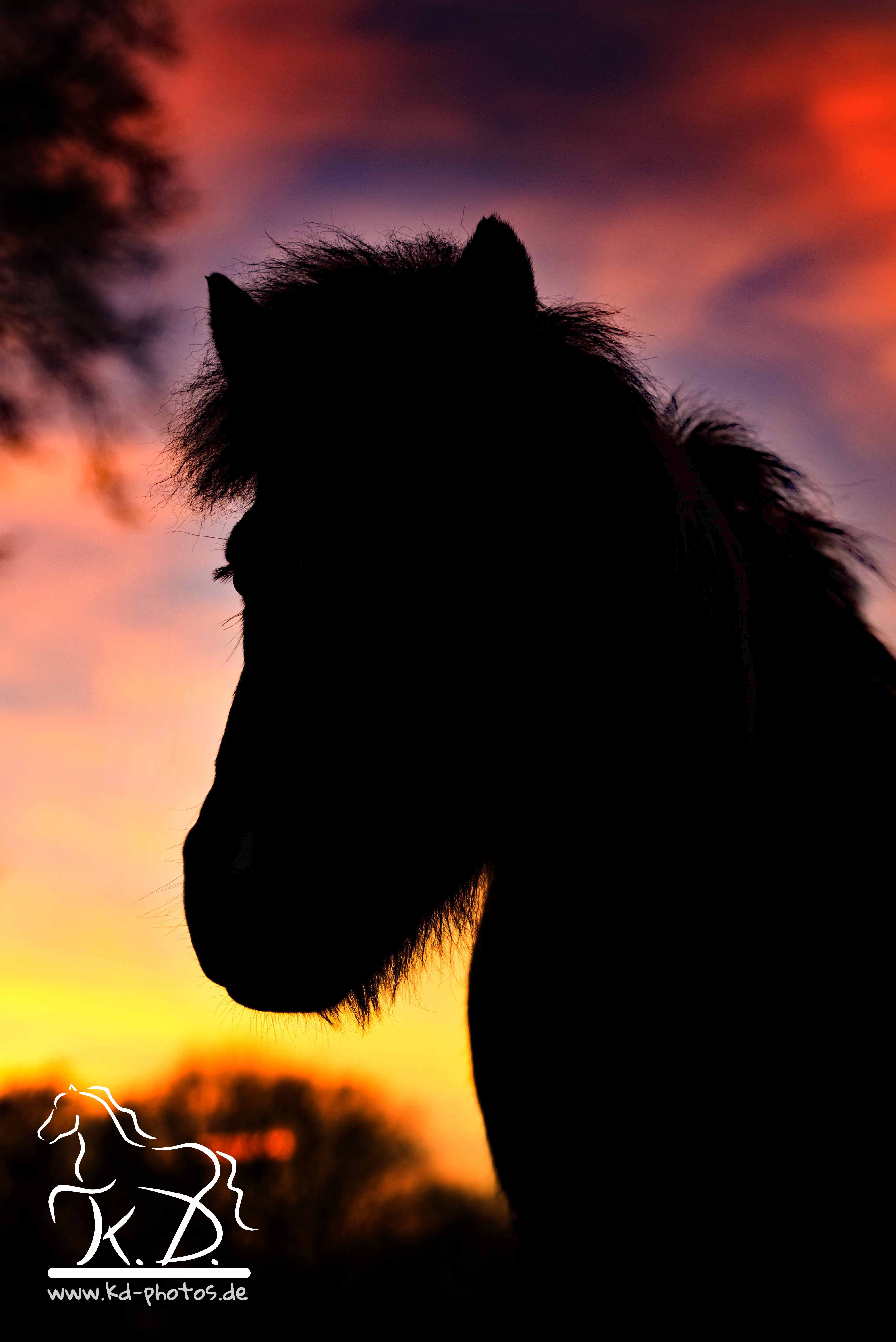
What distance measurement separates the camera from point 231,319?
182 cm

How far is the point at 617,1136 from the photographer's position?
1463 mm

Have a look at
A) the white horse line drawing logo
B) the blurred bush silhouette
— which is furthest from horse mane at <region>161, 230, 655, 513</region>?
the blurred bush silhouette

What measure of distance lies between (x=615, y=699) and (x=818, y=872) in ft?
1.45

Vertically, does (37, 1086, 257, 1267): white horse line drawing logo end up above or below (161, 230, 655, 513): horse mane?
below

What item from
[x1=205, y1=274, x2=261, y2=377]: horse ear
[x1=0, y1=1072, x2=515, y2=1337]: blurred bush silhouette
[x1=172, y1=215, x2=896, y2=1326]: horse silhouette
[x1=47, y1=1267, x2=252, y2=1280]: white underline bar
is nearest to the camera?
[x1=172, y1=215, x2=896, y2=1326]: horse silhouette

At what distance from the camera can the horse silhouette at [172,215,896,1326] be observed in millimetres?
1300

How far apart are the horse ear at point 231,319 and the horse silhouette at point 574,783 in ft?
0.98

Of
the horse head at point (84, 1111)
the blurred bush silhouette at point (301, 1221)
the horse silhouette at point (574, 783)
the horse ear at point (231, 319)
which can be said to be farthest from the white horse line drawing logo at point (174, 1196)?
the blurred bush silhouette at point (301, 1221)

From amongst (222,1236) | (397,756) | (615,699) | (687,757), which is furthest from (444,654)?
(222,1236)

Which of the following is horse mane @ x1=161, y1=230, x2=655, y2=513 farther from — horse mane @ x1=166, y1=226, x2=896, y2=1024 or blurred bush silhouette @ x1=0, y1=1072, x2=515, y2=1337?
blurred bush silhouette @ x1=0, y1=1072, x2=515, y2=1337

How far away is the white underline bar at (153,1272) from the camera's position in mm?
3461

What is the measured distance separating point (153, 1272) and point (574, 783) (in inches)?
129

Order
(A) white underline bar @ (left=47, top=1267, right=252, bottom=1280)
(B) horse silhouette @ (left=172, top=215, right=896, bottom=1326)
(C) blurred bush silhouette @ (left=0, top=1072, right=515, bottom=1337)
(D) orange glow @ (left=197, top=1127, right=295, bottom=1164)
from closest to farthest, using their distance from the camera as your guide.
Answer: (B) horse silhouette @ (left=172, top=215, right=896, bottom=1326) → (A) white underline bar @ (left=47, top=1267, right=252, bottom=1280) → (D) orange glow @ (left=197, top=1127, right=295, bottom=1164) → (C) blurred bush silhouette @ (left=0, top=1072, right=515, bottom=1337)

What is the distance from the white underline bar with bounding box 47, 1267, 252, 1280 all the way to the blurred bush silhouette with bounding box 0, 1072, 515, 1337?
10.9m
